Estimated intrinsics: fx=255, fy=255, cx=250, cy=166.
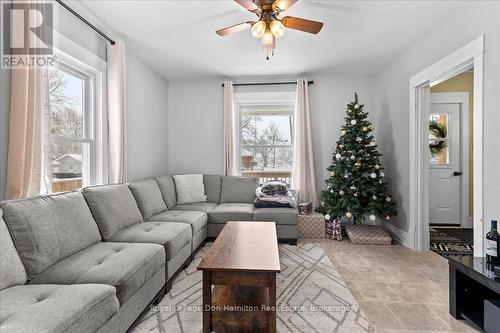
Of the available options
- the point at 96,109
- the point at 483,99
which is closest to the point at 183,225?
the point at 96,109

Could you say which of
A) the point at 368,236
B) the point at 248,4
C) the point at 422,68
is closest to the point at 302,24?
the point at 248,4

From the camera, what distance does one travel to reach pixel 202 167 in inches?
189

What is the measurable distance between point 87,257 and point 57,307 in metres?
0.67

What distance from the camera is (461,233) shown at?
4176 millimetres

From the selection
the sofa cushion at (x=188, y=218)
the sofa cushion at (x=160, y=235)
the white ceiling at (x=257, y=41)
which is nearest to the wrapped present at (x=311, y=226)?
the sofa cushion at (x=188, y=218)

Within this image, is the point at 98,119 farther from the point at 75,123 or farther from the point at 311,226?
the point at 311,226

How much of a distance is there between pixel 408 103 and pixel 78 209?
13.2ft

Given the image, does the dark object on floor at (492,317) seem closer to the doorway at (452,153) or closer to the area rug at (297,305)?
the area rug at (297,305)

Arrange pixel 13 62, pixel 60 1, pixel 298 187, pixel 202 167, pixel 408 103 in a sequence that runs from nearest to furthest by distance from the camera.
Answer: pixel 13 62
pixel 60 1
pixel 408 103
pixel 298 187
pixel 202 167

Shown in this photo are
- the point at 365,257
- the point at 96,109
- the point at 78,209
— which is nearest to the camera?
the point at 78,209

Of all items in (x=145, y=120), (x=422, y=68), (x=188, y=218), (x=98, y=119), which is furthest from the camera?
(x=145, y=120)

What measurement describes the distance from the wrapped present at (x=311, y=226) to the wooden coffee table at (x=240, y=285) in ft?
6.45

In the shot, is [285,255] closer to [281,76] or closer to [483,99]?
[483,99]

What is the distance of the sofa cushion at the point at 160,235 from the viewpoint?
2217 millimetres
